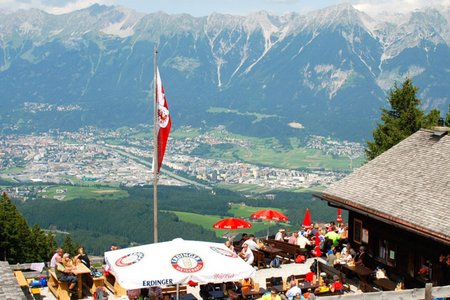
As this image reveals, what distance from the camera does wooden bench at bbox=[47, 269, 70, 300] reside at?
18.5m

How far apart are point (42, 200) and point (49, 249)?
11854 centimetres

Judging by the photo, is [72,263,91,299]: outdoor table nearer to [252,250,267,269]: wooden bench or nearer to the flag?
the flag

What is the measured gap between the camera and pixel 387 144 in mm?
38562

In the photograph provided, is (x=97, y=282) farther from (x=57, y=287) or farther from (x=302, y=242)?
(x=302, y=242)

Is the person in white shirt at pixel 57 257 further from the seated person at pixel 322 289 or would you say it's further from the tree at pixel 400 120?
the tree at pixel 400 120

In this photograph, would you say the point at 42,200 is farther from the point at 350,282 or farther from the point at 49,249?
the point at 350,282

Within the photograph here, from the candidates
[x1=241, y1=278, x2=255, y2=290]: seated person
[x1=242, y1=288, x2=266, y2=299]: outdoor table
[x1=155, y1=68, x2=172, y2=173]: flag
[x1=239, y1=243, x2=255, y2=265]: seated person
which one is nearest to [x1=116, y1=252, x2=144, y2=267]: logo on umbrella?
[x1=242, y1=288, x2=266, y2=299]: outdoor table

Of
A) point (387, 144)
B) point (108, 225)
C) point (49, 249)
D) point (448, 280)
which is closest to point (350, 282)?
point (448, 280)

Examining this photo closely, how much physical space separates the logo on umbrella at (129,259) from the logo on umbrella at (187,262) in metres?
0.84

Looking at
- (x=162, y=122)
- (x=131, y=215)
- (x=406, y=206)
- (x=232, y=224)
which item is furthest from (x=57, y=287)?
(x=131, y=215)

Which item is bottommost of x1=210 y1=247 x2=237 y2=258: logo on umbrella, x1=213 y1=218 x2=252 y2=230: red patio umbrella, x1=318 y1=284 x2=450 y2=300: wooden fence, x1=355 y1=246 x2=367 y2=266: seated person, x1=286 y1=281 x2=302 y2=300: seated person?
x1=355 y1=246 x2=367 y2=266: seated person

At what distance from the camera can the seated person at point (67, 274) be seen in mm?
18531

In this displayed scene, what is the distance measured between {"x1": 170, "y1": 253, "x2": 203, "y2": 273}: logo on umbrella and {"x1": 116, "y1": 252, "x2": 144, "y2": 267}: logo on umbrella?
33.0 inches

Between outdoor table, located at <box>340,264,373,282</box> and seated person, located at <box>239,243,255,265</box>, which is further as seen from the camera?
seated person, located at <box>239,243,255,265</box>
